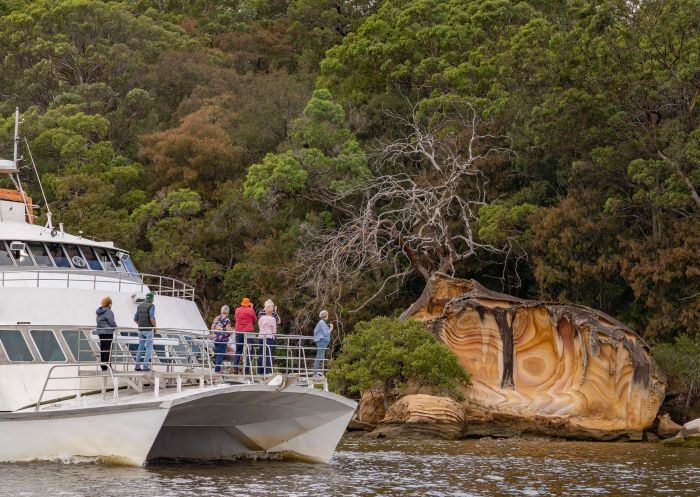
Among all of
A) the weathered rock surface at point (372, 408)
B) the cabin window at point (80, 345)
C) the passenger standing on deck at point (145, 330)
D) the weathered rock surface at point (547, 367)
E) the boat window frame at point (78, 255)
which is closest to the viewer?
the passenger standing on deck at point (145, 330)

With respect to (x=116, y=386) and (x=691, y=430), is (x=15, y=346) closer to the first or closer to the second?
(x=116, y=386)

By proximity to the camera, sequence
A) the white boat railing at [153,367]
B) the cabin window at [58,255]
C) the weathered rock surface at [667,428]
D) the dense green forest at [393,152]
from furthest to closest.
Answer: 1. the dense green forest at [393,152]
2. the weathered rock surface at [667,428]
3. the cabin window at [58,255]
4. the white boat railing at [153,367]

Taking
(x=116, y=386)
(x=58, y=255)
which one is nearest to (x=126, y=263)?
(x=58, y=255)

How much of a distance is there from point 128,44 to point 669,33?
120 feet

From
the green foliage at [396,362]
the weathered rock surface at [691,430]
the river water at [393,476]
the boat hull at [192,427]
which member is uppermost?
the green foliage at [396,362]

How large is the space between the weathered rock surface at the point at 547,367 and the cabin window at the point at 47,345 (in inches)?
540

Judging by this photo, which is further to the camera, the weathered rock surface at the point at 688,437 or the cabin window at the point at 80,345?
the weathered rock surface at the point at 688,437

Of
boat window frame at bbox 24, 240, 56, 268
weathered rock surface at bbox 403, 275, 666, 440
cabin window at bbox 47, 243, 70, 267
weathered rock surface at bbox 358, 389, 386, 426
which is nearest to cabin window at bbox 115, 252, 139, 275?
cabin window at bbox 47, 243, 70, 267

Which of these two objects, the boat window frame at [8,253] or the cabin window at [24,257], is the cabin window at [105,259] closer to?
the cabin window at [24,257]

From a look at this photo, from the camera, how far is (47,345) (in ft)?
72.9

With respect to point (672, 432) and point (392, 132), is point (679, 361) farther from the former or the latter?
point (392, 132)

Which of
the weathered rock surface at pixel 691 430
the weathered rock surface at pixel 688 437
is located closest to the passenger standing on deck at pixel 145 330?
the weathered rock surface at pixel 688 437

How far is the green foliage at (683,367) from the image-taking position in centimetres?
3469

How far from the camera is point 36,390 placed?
21.9 metres
